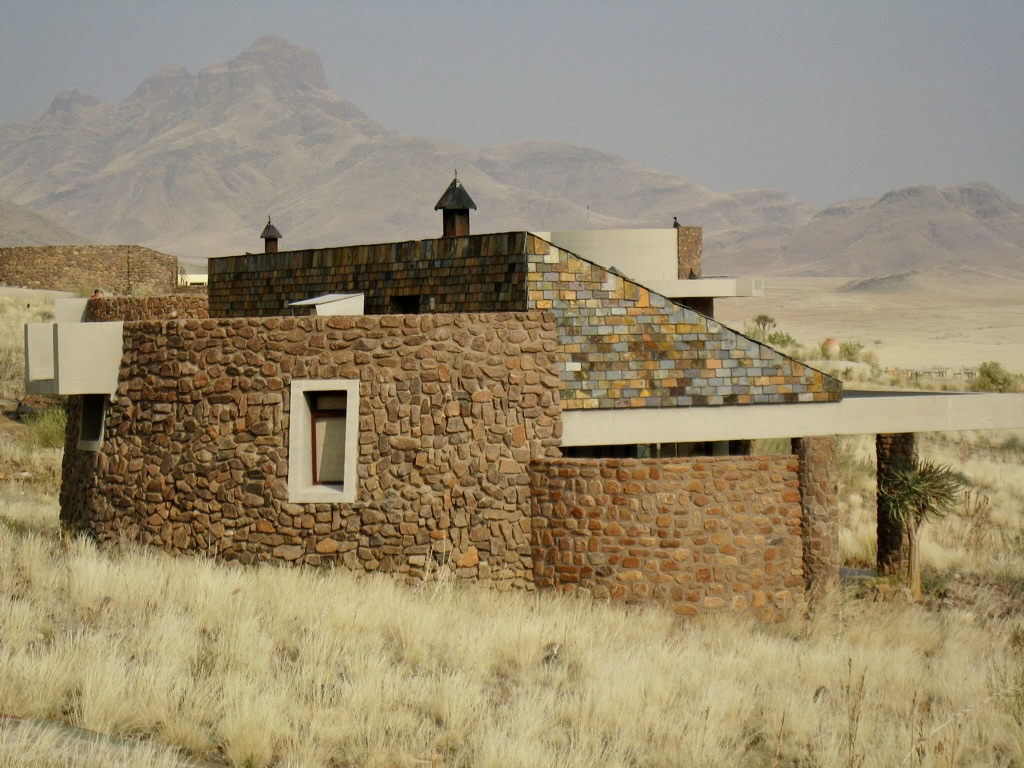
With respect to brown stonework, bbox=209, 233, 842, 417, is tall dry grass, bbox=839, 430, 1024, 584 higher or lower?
lower

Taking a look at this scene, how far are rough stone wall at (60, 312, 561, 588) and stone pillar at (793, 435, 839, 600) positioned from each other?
3394mm

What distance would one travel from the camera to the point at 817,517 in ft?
49.9

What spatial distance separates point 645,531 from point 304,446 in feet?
14.2

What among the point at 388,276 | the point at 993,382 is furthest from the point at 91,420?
the point at 993,382

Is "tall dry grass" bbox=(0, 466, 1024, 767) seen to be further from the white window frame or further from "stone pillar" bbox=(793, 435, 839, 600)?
the white window frame

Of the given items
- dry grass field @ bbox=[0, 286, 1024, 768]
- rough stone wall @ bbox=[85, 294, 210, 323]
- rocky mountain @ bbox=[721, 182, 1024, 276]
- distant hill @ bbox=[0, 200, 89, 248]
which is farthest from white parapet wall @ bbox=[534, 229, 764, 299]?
rocky mountain @ bbox=[721, 182, 1024, 276]

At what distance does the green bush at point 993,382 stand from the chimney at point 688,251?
15.8 metres

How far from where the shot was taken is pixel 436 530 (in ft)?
47.0

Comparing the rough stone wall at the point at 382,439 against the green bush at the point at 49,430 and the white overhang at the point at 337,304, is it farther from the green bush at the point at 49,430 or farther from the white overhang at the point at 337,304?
the green bush at the point at 49,430

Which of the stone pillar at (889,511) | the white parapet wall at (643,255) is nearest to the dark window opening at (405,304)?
the stone pillar at (889,511)

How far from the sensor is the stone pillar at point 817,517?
1520cm

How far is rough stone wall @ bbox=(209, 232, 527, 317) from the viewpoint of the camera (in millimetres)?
15578

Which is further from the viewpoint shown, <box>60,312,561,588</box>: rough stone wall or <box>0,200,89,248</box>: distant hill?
<box>0,200,89,248</box>: distant hill

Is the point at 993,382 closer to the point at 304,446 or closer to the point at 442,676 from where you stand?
the point at 304,446
